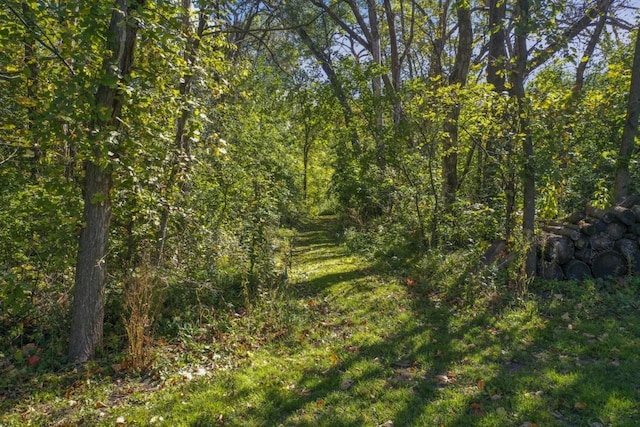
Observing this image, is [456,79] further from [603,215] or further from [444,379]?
[444,379]

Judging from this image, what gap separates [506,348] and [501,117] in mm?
3657

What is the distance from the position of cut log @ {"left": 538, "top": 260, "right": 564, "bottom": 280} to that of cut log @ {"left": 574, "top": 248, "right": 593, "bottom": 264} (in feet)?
1.17

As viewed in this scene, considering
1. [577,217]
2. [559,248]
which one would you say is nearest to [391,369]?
[559,248]

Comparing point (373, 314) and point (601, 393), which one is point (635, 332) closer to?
point (601, 393)

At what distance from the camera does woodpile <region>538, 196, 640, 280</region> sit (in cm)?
660

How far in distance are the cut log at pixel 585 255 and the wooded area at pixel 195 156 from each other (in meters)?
0.68

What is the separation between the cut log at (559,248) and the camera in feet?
21.8

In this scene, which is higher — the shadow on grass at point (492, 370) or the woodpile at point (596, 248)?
the woodpile at point (596, 248)

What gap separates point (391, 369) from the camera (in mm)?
4594

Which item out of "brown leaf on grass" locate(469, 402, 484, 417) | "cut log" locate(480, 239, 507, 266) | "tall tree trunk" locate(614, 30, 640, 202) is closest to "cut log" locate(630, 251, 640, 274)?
"tall tree trunk" locate(614, 30, 640, 202)

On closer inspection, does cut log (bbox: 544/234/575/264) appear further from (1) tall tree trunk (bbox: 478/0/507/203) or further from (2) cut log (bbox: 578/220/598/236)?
(1) tall tree trunk (bbox: 478/0/507/203)

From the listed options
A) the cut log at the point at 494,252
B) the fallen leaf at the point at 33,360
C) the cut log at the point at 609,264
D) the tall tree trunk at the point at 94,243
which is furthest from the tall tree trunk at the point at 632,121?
the fallen leaf at the point at 33,360

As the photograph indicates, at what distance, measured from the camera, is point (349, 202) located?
48.0 feet

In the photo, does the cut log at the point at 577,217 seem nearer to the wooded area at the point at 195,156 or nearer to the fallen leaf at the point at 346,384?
the wooded area at the point at 195,156
